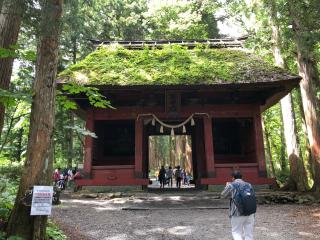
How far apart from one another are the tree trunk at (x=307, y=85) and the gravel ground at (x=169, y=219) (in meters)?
2.21

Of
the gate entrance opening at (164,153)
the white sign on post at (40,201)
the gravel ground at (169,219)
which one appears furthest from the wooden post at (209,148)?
the gate entrance opening at (164,153)

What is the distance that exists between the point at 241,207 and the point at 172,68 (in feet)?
27.4

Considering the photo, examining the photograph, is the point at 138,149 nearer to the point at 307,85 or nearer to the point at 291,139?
the point at 307,85

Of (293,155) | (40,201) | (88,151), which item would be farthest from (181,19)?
(40,201)

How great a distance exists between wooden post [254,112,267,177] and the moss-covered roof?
2.21 m

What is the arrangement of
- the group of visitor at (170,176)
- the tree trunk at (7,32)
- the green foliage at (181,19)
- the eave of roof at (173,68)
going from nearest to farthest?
the tree trunk at (7,32) < the eave of roof at (173,68) < the group of visitor at (170,176) < the green foliage at (181,19)

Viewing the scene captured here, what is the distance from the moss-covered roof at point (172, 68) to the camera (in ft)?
38.2

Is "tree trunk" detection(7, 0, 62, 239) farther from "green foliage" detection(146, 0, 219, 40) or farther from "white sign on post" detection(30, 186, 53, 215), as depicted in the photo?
"green foliage" detection(146, 0, 219, 40)

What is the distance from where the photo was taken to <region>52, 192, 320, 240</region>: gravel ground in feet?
22.3

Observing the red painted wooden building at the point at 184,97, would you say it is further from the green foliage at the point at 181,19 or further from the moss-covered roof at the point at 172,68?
the green foliage at the point at 181,19

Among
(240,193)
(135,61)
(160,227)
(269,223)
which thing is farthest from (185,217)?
(135,61)

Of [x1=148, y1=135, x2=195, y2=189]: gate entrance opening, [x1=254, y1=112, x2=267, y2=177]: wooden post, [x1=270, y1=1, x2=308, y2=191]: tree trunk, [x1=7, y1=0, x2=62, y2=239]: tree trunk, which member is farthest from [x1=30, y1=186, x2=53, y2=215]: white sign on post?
[x1=148, y1=135, x2=195, y2=189]: gate entrance opening

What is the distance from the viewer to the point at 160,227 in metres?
7.37

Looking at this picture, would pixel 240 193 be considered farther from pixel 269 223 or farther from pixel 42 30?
pixel 42 30
